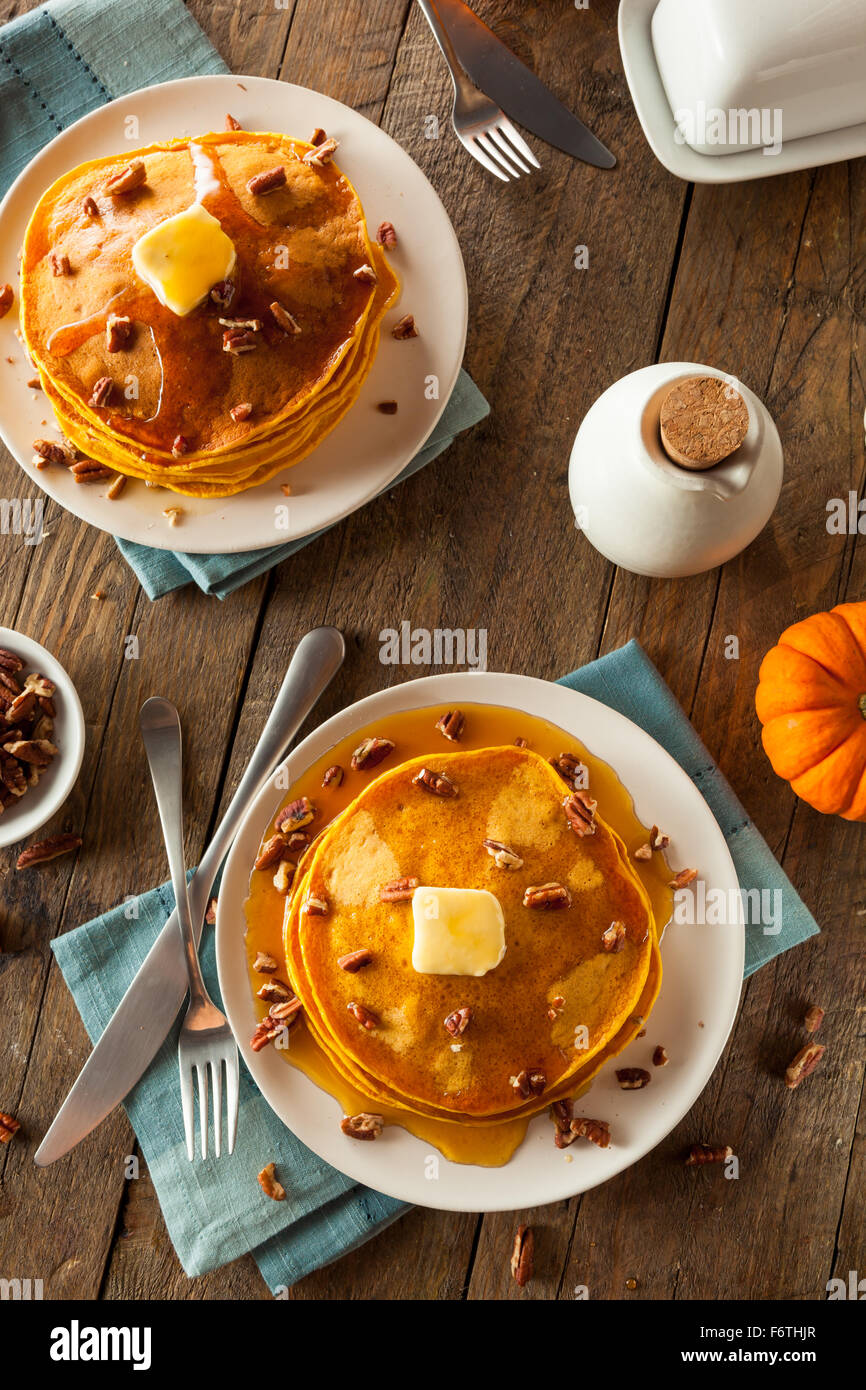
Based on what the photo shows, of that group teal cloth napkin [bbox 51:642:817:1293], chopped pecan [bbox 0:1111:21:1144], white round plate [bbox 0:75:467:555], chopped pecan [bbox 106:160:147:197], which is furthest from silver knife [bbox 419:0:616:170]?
chopped pecan [bbox 0:1111:21:1144]

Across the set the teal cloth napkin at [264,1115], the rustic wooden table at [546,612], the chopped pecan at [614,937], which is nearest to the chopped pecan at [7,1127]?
the rustic wooden table at [546,612]

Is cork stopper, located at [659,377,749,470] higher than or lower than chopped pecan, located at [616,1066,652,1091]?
higher

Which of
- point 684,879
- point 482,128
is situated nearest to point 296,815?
point 684,879

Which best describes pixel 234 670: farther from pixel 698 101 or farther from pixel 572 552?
pixel 698 101

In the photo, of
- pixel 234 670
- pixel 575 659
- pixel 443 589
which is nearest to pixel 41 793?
pixel 234 670

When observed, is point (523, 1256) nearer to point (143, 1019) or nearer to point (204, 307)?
point (143, 1019)

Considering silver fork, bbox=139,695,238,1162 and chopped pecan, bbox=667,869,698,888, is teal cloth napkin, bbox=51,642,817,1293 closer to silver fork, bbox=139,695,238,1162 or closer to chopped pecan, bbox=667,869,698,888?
silver fork, bbox=139,695,238,1162
